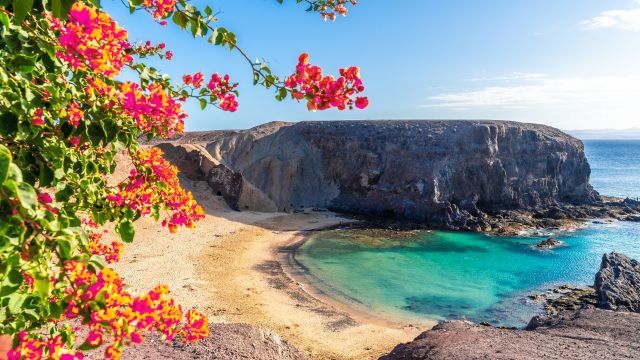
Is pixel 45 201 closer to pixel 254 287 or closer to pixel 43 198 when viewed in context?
pixel 43 198

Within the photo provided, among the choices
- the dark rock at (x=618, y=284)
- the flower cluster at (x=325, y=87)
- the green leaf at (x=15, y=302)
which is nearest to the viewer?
the green leaf at (x=15, y=302)

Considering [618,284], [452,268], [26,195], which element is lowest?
[452,268]

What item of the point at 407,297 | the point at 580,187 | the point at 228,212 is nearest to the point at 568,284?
the point at 407,297

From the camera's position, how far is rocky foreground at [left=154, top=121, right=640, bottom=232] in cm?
4462

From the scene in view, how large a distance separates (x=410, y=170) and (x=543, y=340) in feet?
120

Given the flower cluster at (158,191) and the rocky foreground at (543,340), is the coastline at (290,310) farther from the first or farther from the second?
the flower cluster at (158,191)

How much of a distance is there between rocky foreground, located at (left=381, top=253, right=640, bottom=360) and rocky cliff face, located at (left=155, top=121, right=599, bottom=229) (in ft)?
92.7

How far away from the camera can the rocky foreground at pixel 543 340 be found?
1188 cm

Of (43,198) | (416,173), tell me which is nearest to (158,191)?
(43,198)

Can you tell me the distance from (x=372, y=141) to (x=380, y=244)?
20.6 m

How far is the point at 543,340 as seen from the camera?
13367mm

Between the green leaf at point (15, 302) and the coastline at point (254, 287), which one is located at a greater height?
the green leaf at point (15, 302)

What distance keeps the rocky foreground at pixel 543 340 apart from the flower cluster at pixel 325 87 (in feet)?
33.5

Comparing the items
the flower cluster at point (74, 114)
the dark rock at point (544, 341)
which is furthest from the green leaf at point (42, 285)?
the dark rock at point (544, 341)
